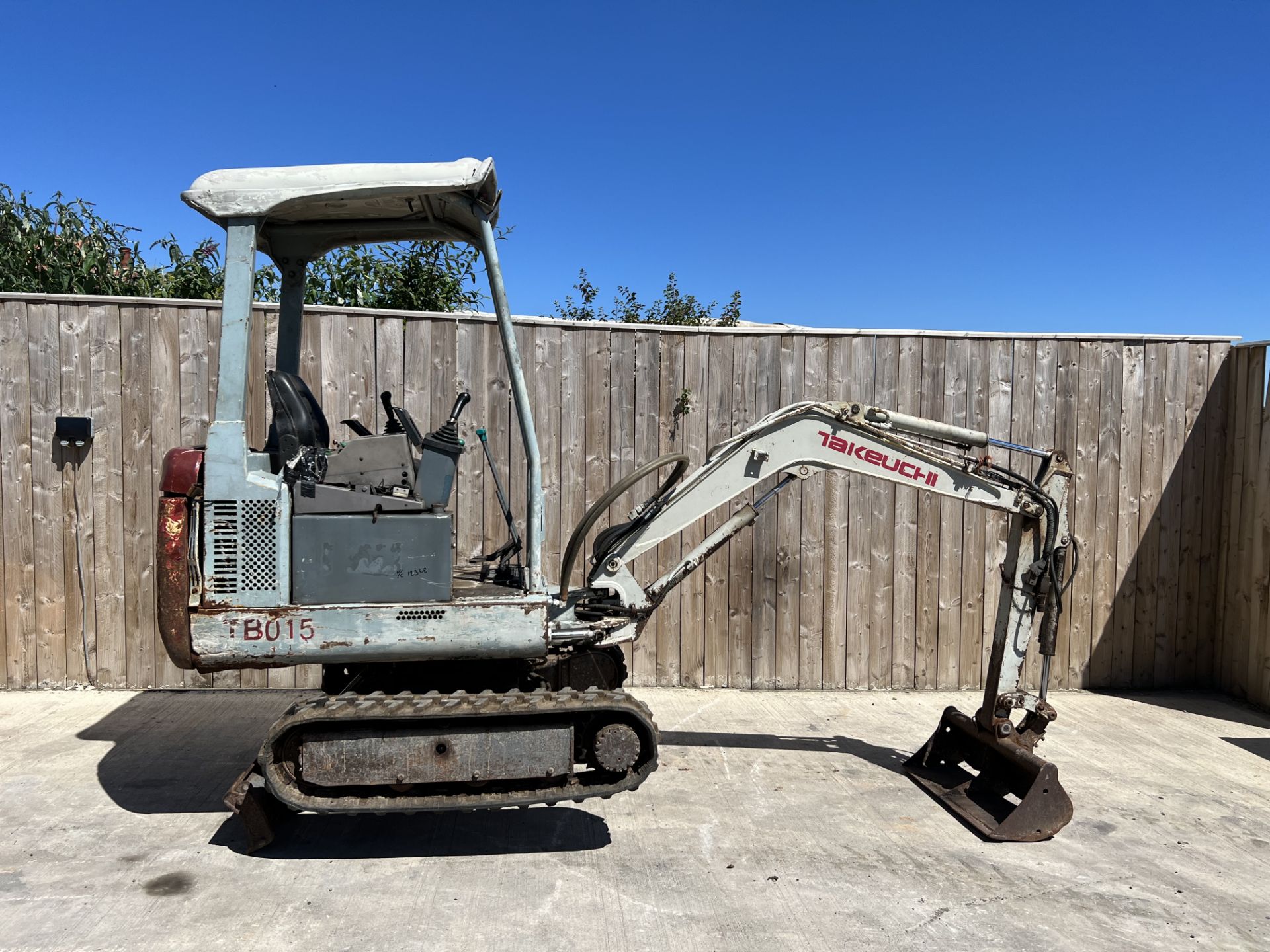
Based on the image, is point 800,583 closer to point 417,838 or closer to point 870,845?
point 870,845

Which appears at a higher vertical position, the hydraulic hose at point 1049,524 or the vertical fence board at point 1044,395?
the vertical fence board at point 1044,395

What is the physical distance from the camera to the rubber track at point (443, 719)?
135 inches

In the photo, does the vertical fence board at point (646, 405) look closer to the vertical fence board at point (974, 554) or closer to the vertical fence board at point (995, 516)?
the vertical fence board at point (974, 554)

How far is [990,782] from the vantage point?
4.47 m

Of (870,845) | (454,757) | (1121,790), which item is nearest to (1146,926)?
(870,845)

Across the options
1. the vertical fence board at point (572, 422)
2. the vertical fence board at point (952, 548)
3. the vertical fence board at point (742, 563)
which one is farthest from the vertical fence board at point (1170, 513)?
the vertical fence board at point (572, 422)

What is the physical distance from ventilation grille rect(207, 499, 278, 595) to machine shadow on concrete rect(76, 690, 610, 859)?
124cm

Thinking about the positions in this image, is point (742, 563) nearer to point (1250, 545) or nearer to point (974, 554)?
point (974, 554)

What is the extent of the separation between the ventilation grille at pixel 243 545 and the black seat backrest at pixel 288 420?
301 mm

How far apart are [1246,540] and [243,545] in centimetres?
687

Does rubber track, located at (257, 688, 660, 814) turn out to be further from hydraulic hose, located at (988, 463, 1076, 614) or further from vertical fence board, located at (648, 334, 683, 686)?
vertical fence board, located at (648, 334, 683, 686)

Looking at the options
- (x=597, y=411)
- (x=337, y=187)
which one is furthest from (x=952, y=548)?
(x=337, y=187)

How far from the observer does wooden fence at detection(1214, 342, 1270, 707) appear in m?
6.14

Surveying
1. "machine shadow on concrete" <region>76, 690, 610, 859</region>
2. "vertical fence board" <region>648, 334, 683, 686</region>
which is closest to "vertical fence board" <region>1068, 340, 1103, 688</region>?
"vertical fence board" <region>648, 334, 683, 686</region>
